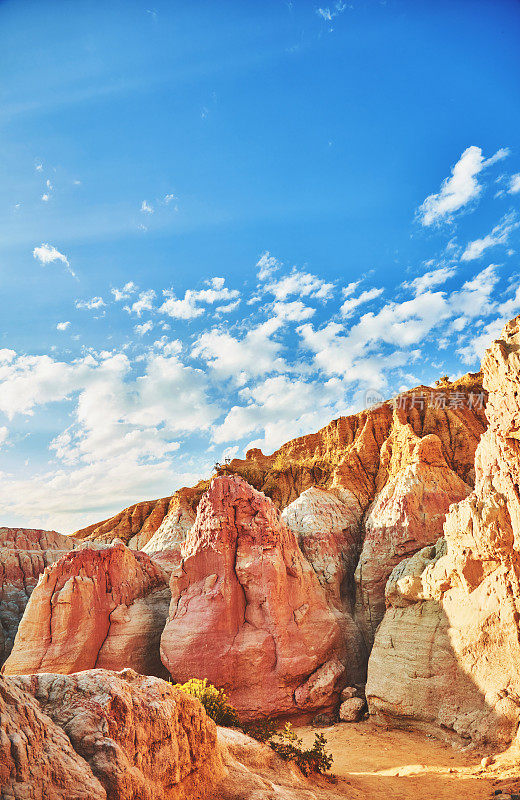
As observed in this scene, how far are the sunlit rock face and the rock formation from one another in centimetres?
831

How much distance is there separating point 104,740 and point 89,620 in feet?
47.1

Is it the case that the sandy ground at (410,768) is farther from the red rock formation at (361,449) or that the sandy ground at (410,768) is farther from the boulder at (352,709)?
the red rock formation at (361,449)

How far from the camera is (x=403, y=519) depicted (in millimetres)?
19875

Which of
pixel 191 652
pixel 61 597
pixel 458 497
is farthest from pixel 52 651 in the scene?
pixel 458 497

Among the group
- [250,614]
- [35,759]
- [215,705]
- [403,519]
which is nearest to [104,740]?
[35,759]

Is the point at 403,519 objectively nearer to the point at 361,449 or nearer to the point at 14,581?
the point at 361,449

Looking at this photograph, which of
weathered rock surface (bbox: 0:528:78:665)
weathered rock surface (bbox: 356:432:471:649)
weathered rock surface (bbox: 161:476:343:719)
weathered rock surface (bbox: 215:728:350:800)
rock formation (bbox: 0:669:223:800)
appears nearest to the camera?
rock formation (bbox: 0:669:223:800)

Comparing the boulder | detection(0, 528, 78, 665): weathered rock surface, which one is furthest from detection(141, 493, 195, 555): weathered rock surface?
the boulder

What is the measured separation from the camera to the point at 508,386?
12.9m

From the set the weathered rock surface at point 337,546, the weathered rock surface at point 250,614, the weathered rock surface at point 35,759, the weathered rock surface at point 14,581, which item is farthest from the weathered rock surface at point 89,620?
the weathered rock surface at point 35,759

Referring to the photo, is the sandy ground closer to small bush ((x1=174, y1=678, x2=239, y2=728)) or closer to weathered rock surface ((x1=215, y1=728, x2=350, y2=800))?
weathered rock surface ((x1=215, y1=728, x2=350, y2=800))

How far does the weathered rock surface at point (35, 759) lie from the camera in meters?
3.91

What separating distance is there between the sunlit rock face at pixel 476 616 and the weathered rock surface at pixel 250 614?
8.57 ft

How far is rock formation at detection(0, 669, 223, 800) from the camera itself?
416 centimetres
